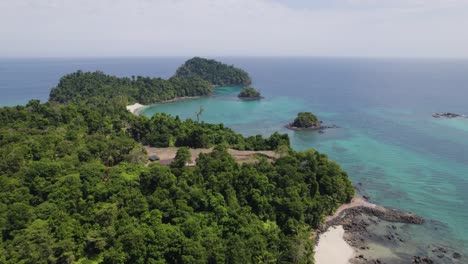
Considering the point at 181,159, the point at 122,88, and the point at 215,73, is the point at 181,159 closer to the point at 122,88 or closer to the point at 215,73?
the point at 122,88

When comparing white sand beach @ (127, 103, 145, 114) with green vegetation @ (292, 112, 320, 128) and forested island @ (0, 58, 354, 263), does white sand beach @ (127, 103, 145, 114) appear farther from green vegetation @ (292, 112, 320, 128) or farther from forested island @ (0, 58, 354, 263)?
green vegetation @ (292, 112, 320, 128)

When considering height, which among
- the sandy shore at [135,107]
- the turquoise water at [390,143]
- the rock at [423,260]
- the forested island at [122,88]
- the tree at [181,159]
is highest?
the forested island at [122,88]

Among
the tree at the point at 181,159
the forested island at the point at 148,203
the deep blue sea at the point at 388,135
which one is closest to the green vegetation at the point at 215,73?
the deep blue sea at the point at 388,135

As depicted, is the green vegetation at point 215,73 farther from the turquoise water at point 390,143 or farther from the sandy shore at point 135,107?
the sandy shore at point 135,107

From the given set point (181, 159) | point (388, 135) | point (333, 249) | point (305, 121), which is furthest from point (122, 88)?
point (333, 249)

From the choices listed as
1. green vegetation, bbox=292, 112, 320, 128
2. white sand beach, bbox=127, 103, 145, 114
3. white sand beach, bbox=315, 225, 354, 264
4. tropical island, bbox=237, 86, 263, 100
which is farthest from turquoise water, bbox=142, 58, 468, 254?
white sand beach, bbox=315, 225, 354, 264

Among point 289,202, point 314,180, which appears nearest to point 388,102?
point 314,180
